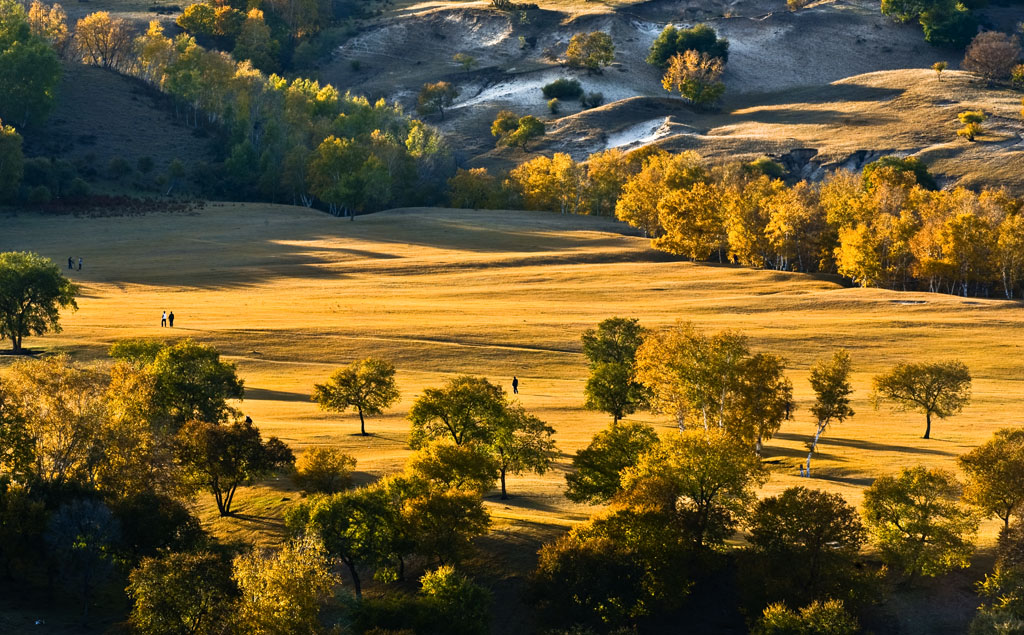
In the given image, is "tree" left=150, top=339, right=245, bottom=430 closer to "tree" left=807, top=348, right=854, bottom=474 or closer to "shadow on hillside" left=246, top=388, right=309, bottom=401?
"shadow on hillside" left=246, top=388, right=309, bottom=401

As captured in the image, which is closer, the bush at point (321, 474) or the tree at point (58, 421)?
the tree at point (58, 421)

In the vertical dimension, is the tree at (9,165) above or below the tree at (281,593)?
above

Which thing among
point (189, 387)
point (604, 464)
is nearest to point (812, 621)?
point (604, 464)

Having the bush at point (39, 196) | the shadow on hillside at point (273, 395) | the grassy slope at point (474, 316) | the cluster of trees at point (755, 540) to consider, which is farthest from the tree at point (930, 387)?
the bush at point (39, 196)

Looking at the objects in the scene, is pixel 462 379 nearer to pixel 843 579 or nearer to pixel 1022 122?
pixel 843 579

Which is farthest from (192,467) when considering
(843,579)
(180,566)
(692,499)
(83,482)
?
(843,579)

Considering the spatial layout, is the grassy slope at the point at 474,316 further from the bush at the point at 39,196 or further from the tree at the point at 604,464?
the bush at the point at 39,196

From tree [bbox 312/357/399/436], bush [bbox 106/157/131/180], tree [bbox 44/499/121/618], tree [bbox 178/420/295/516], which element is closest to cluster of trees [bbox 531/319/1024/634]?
tree [bbox 178/420/295/516]
